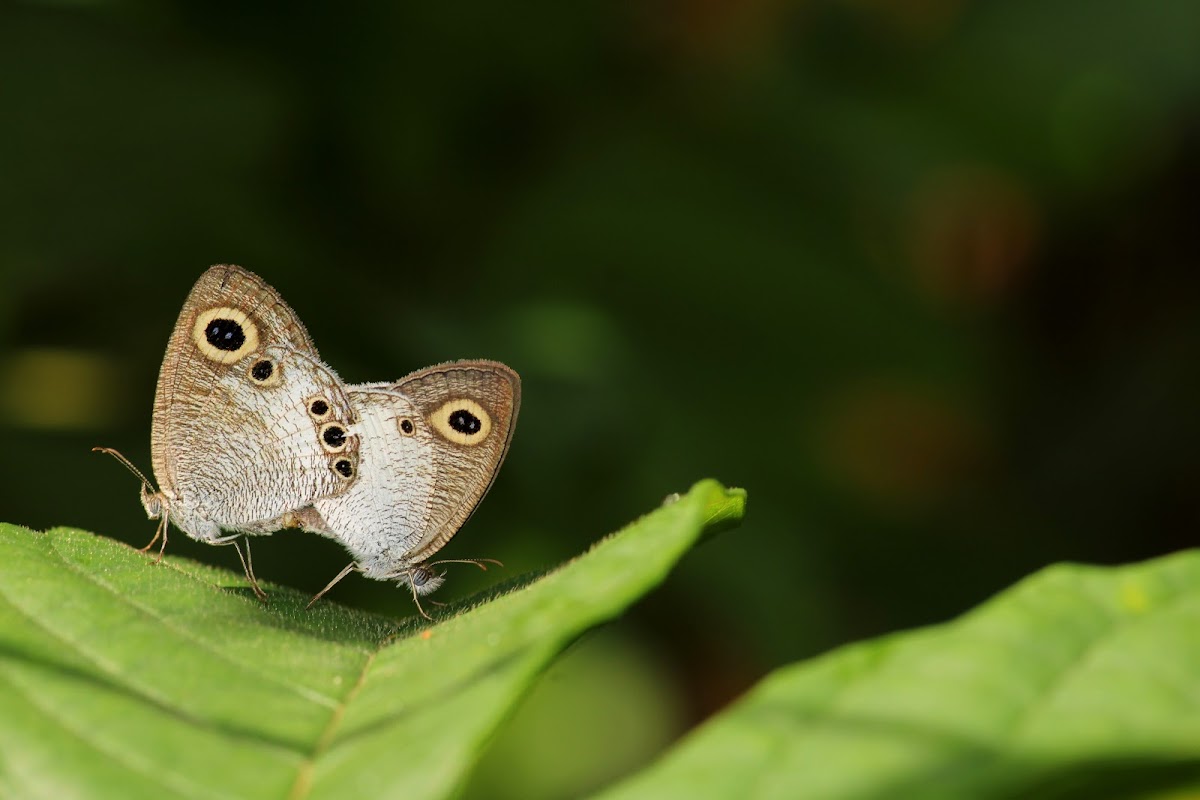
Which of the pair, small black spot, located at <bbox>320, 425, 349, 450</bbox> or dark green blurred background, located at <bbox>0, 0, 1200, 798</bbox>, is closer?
small black spot, located at <bbox>320, 425, 349, 450</bbox>

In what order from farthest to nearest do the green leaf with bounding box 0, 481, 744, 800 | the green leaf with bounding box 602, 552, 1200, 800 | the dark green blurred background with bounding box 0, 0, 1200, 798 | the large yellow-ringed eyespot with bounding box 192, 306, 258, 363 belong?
the dark green blurred background with bounding box 0, 0, 1200, 798 → the large yellow-ringed eyespot with bounding box 192, 306, 258, 363 → the green leaf with bounding box 0, 481, 744, 800 → the green leaf with bounding box 602, 552, 1200, 800

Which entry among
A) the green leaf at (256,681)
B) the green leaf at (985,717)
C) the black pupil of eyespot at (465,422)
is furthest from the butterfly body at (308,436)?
the green leaf at (985,717)

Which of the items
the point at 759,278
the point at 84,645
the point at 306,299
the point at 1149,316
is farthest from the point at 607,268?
the point at 84,645

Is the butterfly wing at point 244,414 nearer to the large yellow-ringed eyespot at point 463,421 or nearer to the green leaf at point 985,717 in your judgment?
the large yellow-ringed eyespot at point 463,421

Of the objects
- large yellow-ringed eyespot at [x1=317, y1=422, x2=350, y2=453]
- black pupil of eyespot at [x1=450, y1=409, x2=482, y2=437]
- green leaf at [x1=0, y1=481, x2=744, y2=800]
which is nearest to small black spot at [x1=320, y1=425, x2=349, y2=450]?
large yellow-ringed eyespot at [x1=317, y1=422, x2=350, y2=453]

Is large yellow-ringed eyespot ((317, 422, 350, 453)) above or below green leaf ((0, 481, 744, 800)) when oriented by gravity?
below

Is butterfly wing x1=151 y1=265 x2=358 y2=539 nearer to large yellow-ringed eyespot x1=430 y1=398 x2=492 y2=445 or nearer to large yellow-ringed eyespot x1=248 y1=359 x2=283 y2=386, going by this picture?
large yellow-ringed eyespot x1=248 y1=359 x2=283 y2=386
